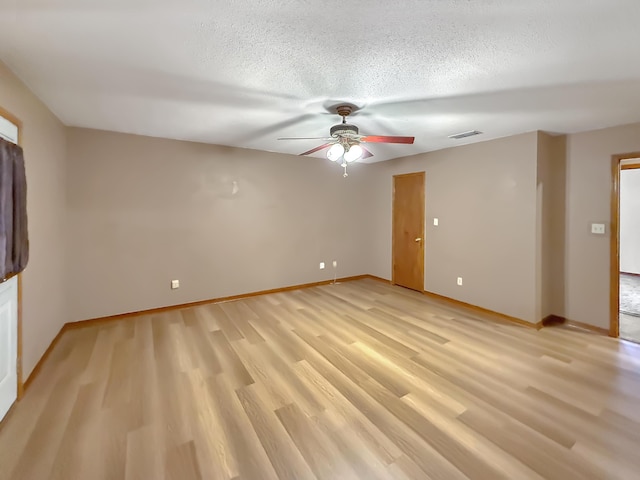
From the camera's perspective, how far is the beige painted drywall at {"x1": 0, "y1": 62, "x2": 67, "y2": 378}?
2.25 metres

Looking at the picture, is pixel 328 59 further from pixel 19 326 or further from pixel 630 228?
pixel 630 228

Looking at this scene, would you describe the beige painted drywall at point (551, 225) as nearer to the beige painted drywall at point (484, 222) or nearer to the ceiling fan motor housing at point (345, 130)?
the beige painted drywall at point (484, 222)

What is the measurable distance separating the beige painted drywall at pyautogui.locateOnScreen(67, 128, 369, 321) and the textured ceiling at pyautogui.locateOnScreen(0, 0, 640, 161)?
2.50 feet

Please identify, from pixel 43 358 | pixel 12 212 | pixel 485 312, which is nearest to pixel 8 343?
pixel 43 358

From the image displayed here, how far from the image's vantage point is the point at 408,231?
5.11 meters

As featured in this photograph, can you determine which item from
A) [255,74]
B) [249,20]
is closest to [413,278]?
[255,74]

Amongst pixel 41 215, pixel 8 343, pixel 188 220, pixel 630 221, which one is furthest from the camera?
pixel 630 221

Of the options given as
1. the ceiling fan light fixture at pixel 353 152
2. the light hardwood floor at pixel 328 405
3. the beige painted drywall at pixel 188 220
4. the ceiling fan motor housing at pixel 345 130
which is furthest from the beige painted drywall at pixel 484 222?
the ceiling fan motor housing at pixel 345 130

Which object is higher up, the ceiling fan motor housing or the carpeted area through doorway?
the ceiling fan motor housing

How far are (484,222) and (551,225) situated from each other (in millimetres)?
746

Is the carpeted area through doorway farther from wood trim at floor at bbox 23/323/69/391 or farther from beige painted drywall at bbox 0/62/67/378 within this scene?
beige painted drywall at bbox 0/62/67/378

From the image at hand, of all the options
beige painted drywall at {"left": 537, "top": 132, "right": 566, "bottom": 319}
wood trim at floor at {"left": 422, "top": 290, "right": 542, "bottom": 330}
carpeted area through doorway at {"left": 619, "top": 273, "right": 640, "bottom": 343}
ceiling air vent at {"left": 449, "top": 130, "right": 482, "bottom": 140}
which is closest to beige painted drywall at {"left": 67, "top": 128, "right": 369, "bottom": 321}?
wood trim at floor at {"left": 422, "top": 290, "right": 542, "bottom": 330}

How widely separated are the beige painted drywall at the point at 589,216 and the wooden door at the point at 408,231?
1.90 metres

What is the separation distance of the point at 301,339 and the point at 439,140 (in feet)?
10.4
